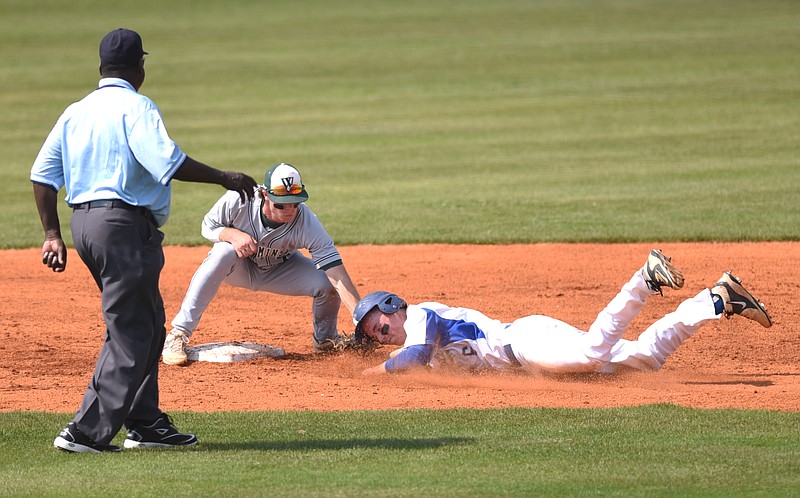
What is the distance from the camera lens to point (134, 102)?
5.67 m

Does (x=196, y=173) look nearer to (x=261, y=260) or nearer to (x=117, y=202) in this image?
(x=117, y=202)

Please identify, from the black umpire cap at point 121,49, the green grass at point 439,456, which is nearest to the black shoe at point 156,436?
the green grass at point 439,456

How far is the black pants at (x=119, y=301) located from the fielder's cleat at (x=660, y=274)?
283cm

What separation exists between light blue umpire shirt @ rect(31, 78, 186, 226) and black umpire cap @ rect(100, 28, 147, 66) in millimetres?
93

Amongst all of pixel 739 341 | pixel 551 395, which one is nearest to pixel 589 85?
pixel 739 341

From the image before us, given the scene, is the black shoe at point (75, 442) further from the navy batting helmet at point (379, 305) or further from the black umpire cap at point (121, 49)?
the navy batting helmet at point (379, 305)

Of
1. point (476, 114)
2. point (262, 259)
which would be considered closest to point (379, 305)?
point (262, 259)

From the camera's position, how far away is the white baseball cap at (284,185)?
7.96 meters

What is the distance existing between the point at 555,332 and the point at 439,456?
6.52 ft

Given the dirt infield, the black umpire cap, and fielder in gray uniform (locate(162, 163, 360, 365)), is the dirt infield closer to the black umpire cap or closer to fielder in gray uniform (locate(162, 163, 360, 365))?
fielder in gray uniform (locate(162, 163, 360, 365))

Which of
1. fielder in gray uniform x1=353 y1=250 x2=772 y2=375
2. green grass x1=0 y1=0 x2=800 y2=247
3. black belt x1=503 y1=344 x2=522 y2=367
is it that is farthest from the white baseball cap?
green grass x1=0 y1=0 x2=800 y2=247

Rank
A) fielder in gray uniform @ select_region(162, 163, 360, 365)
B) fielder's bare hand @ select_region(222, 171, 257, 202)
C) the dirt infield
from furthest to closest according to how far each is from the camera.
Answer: fielder in gray uniform @ select_region(162, 163, 360, 365), the dirt infield, fielder's bare hand @ select_region(222, 171, 257, 202)

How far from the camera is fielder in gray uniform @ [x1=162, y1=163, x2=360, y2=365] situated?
8328 mm

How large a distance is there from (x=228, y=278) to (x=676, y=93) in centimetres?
1873
